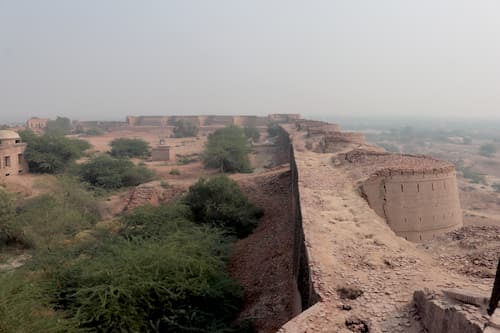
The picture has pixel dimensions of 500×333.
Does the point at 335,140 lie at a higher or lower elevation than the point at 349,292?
higher

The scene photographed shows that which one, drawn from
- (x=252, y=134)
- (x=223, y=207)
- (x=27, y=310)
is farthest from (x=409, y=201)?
(x=252, y=134)

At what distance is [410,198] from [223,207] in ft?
19.9

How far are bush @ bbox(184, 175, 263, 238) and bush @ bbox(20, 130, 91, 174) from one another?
15.5m

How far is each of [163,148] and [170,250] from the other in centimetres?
2534

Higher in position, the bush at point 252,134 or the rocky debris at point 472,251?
the rocky debris at point 472,251

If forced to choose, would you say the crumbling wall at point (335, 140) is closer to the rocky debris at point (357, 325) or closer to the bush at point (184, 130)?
the rocky debris at point (357, 325)

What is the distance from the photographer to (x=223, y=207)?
13805 mm

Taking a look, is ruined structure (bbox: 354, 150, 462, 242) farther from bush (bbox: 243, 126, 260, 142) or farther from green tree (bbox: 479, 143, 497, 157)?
green tree (bbox: 479, 143, 497, 157)

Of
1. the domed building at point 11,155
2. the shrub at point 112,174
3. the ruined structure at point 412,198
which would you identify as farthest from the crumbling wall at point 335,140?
the domed building at point 11,155

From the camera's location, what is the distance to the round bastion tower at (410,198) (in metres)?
10.4

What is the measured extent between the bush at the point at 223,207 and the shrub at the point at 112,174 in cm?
1031

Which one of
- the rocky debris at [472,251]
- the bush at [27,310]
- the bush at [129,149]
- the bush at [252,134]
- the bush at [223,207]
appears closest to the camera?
the rocky debris at [472,251]

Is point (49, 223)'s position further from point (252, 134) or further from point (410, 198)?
point (252, 134)

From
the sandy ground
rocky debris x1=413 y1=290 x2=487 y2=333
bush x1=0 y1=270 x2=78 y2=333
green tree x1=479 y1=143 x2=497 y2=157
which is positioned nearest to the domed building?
bush x1=0 y1=270 x2=78 y2=333
